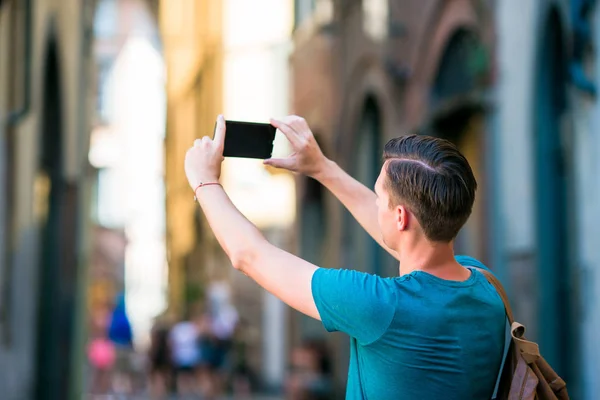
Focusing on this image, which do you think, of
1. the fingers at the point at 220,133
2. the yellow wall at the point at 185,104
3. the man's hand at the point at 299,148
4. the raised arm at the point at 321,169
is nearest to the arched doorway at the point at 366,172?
the raised arm at the point at 321,169

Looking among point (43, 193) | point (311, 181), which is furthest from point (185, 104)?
point (43, 193)

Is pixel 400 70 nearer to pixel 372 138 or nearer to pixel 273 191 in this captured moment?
pixel 372 138

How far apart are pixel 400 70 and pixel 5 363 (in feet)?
19.2

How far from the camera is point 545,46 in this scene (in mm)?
9008

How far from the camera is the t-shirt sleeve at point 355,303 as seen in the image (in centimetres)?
252

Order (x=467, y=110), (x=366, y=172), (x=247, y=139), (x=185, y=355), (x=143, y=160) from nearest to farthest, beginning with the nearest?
(x=247, y=139) → (x=467, y=110) → (x=366, y=172) → (x=185, y=355) → (x=143, y=160)

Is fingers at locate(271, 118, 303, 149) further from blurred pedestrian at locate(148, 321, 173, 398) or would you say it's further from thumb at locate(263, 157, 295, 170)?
blurred pedestrian at locate(148, 321, 173, 398)

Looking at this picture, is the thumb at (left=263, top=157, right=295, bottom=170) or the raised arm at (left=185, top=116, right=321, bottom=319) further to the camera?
the thumb at (left=263, top=157, right=295, bottom=170)

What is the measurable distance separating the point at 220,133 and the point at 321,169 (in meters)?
0.45

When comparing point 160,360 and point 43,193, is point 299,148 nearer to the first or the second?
point 43,193

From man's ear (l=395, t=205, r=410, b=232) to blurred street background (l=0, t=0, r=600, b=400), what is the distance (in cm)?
498

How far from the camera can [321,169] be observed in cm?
329

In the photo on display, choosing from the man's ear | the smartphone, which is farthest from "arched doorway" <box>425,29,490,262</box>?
the man's ear

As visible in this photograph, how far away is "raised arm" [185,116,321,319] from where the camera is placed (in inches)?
103
